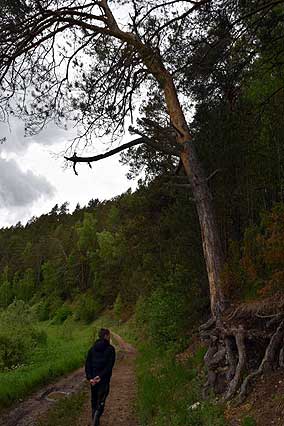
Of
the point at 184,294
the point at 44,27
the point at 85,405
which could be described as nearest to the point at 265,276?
the point at 85,405

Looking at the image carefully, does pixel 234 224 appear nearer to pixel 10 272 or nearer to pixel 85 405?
pixel 85 405

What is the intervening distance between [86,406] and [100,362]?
8.76 feet

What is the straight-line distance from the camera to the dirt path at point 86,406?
8781 millimetres

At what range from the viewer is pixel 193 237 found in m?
14.3

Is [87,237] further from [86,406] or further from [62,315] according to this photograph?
[86,406]

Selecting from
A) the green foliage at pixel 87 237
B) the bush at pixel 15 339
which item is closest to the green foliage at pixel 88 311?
the green foliage at pixel 87 237

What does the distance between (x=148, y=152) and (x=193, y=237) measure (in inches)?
139

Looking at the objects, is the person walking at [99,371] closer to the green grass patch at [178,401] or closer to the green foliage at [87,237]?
the green grass patch at [178,401]

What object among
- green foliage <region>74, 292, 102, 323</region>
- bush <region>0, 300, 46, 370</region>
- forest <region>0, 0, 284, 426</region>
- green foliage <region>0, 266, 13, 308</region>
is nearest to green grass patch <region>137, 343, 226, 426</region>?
forest <region>0, 0, 284, 426</region>

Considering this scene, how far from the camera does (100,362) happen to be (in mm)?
8078

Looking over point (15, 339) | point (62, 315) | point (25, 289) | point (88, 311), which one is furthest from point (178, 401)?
point (25, 289)

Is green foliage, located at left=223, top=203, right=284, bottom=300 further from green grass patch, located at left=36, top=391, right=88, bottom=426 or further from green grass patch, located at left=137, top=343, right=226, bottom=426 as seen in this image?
green grass patch, located at left=36, top=391, right=88, bottom=426

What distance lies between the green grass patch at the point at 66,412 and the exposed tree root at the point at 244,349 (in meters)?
2.89

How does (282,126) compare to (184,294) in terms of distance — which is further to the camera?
(184,294)
